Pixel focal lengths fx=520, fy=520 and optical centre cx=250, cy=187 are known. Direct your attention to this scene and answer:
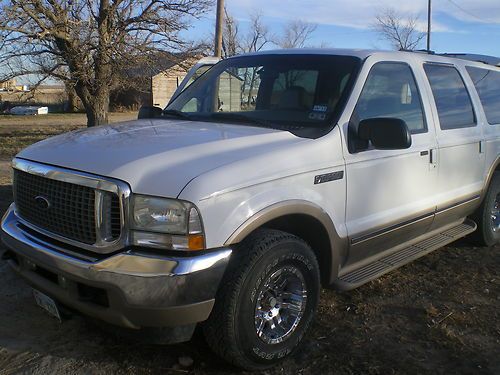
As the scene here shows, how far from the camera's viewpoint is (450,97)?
4.63 metres

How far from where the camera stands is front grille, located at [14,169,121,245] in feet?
8.79

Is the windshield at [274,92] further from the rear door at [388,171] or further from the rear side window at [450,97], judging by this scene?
the rear side window at [450,97]

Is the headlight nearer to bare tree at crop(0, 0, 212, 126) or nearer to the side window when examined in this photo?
the side window

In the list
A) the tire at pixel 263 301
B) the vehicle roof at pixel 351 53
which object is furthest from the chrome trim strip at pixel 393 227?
the vehicle roof at pixel 351 53

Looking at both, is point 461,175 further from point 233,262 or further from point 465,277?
point 233,262

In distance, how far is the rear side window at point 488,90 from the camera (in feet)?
17.0

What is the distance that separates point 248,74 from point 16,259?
7.53 ft

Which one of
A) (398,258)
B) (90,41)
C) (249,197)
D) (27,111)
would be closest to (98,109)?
(90,41)

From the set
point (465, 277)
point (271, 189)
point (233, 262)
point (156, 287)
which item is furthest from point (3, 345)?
point (465, 277)

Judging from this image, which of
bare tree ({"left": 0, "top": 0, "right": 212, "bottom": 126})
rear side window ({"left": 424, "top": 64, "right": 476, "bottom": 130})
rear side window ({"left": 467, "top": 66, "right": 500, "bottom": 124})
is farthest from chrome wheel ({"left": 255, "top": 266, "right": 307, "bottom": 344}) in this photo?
bare tree ({"left": 0, "top": 0, "right": 212, "bottom": 126})

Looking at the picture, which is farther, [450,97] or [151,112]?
[450,97]

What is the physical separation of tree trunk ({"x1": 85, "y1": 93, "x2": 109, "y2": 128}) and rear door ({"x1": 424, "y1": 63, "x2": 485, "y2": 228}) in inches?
405

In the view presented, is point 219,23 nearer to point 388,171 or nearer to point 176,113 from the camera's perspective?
point 176,113

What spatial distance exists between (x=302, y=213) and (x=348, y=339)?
0.98 m
